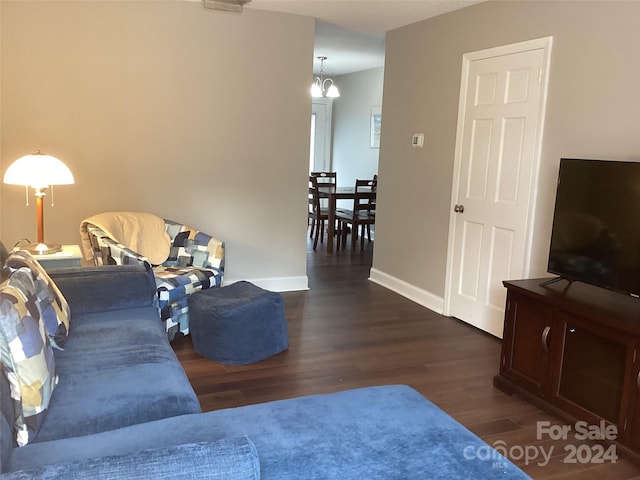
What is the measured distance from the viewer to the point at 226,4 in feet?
14.5

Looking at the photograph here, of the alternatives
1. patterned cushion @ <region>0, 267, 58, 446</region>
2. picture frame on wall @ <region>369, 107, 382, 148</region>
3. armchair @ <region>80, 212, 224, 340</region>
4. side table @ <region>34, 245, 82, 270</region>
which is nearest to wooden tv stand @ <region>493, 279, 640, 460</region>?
armchair @ <region>80, 212, 224, 340</region>

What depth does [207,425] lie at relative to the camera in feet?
5.49

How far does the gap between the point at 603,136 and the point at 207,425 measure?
2.71 meters

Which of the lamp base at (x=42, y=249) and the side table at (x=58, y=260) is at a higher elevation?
the lamp base at (x=42, y=249)

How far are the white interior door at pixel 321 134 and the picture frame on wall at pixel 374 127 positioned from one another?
1470mm

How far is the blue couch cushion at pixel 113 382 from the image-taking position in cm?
182

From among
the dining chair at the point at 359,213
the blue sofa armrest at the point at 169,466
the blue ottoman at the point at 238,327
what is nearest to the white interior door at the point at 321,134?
the dining chair at the point at 359,213

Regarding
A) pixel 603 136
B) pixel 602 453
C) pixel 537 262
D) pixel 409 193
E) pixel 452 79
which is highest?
pixel 452 79

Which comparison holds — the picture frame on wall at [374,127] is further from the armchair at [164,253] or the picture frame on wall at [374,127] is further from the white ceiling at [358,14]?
the armchair at [164,253]

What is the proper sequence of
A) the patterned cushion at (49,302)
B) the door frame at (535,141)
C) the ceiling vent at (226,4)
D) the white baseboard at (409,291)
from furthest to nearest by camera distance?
the white baseboard at (409,291) < the ceiling vent at (226,4) < the door frame at (535,141) < the patterned cushion at (49,302)

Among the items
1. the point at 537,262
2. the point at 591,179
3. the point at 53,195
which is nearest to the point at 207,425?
the point at 591,179

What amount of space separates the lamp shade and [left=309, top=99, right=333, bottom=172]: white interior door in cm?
634

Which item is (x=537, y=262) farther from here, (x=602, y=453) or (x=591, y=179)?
(x=602, y=453)

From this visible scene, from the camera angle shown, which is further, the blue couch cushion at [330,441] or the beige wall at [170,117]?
the beige wall at [170,117]
